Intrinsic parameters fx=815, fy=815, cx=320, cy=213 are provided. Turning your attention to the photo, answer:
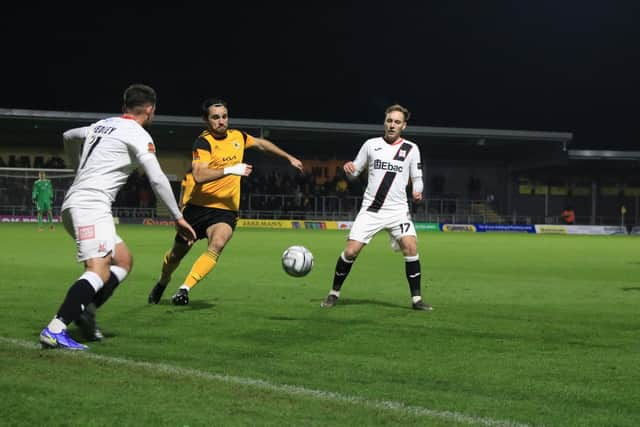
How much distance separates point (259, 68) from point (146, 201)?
2023 cm

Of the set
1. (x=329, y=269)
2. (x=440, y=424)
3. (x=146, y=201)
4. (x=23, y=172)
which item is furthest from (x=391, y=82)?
(x=440, y=424)

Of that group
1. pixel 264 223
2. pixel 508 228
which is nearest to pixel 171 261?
pixel 264 223

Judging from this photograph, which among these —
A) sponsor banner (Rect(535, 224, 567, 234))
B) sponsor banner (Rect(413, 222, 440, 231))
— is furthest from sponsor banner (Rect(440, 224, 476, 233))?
sponsor banner (Rect(535, 224, 567, 234))

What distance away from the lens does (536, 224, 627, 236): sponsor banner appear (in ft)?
150

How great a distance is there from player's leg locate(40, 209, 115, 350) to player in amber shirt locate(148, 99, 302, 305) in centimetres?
283

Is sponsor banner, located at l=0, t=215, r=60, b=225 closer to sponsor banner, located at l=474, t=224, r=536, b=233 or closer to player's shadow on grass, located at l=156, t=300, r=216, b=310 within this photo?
sponsor banner, located at l=474, t=224, r=536, b=233

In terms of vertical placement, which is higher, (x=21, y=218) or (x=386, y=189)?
(x=386, y=189)

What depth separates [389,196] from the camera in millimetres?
9523

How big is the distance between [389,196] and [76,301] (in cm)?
443

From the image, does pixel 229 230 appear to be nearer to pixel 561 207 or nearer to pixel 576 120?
pixel 561 207

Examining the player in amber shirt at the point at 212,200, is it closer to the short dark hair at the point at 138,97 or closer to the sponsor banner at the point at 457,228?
the short dark hair at the point at 138,97

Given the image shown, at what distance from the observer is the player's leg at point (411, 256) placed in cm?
948

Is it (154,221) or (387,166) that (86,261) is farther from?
(154,221)

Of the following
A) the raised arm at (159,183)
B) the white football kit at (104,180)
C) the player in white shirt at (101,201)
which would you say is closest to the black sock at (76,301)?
the player in white shirt at (101,201)
